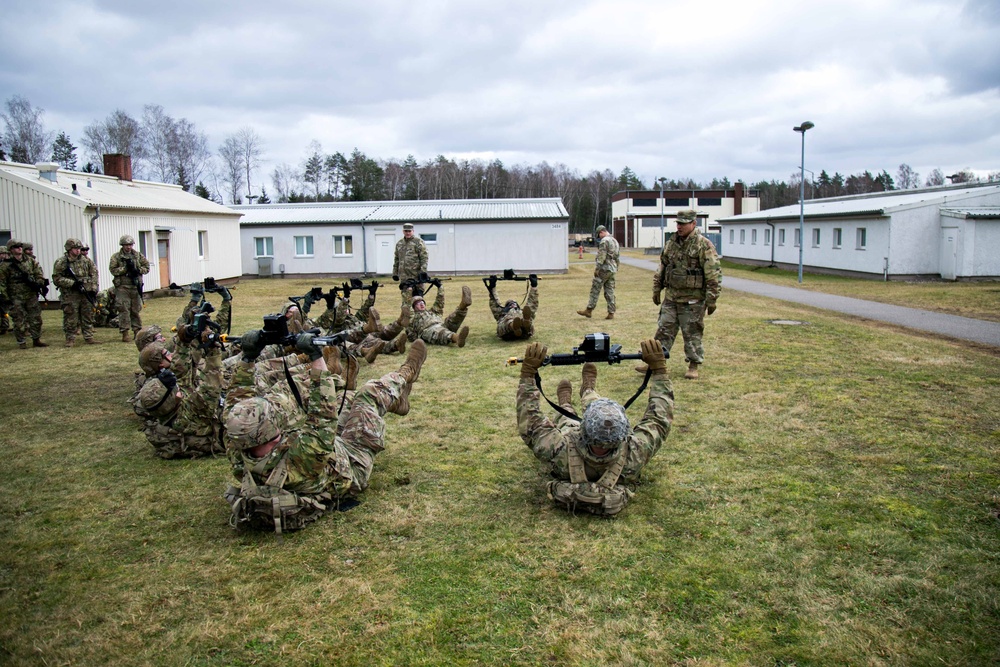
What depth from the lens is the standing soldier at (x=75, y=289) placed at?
1274cm

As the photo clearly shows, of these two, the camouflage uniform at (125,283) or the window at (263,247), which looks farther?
the window at (263,247)

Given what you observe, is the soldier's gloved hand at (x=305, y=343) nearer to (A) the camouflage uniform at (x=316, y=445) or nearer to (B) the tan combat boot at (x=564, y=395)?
(A) the camouflage uniform at (x=316, y=445)

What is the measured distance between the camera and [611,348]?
525 cm

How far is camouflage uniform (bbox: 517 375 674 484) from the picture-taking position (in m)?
4.91

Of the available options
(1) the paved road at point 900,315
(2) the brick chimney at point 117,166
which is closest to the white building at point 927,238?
(1) the paved road at point 900,315

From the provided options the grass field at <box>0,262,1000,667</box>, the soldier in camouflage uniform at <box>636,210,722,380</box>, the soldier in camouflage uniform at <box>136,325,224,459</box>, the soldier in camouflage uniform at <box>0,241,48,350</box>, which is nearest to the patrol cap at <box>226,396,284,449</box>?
the grass field at <box>0,262,1000,667</box>

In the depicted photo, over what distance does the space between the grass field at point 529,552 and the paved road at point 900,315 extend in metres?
5.97

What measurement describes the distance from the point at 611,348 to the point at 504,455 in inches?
64.5

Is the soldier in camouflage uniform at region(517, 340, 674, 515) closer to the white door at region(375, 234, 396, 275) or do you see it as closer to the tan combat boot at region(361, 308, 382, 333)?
→ the tan combat boot at region(361, 308, 382, 333)

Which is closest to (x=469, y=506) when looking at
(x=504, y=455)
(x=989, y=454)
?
(x=504, y=455)

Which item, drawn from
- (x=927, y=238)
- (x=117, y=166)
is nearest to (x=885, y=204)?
(x=927, y=238)

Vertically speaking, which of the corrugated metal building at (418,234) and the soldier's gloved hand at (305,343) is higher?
the corrugated metal building at (418,234)

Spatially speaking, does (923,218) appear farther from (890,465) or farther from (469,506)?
(469,506)

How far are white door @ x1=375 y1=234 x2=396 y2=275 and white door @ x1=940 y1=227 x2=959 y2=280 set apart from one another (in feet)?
70.4
